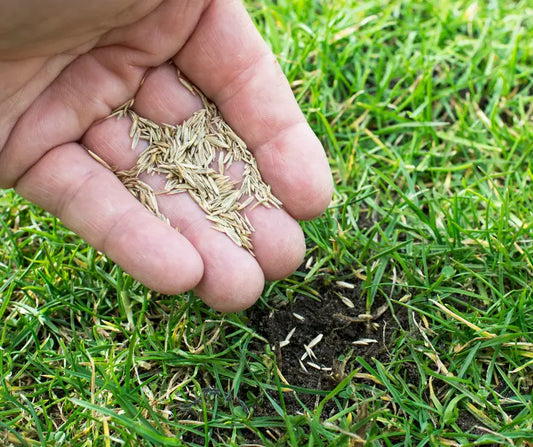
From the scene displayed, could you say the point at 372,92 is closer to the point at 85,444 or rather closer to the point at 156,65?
the point at 156,65

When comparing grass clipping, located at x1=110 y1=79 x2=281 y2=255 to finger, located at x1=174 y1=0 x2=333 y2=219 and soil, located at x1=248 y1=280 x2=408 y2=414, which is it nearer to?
finger, located at x1=174 y1=0 x2=333 y2=219

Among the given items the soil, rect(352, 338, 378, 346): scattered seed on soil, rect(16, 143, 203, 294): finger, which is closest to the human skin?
rect(16, 143, 203, 294): finger

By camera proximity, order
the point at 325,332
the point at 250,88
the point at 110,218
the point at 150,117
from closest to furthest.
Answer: the point at 110,218
the point at 325,332
the point at 250,88
the point at 150,117

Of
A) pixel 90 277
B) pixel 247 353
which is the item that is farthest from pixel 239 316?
pixel 90 277

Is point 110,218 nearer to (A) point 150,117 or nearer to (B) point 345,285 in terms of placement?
(A) point 150,117

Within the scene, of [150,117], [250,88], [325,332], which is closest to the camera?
[325,332]

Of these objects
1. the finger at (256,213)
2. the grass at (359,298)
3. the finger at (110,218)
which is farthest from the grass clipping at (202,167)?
the grass at (359,298)

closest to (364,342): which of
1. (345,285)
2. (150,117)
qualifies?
(345,285)
